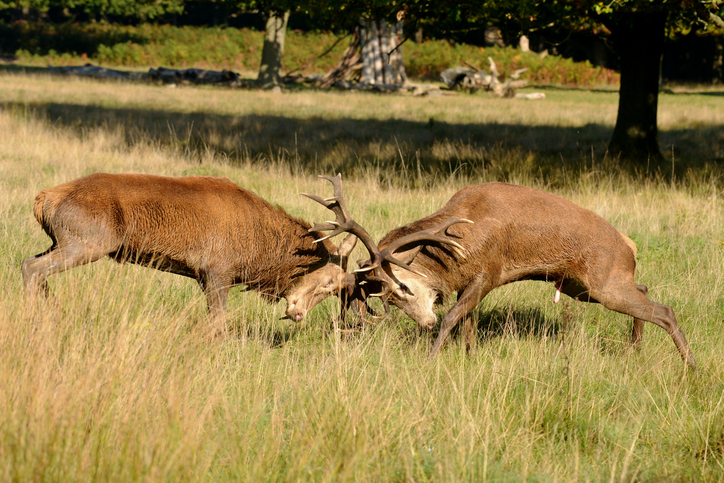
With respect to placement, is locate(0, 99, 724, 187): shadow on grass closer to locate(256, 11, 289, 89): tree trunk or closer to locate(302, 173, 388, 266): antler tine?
locate(302, 173, 388, 266): antler tine

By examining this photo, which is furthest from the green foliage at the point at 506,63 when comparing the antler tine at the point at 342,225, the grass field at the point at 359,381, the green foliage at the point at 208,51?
the antler tine at the point at 342,225

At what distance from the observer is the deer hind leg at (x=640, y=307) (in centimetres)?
452

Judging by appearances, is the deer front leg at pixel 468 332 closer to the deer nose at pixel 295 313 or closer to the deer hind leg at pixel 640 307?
the deer hind leg at pixel 640 307

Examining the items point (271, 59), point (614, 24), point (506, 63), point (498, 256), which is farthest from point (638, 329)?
point (506, 63)

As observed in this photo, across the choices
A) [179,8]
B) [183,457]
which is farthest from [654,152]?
[179,8]

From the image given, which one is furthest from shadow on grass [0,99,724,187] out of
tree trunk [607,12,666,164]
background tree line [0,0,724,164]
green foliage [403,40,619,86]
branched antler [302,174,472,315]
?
green foliage [403,40,619,86]

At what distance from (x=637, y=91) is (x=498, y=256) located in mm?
9053

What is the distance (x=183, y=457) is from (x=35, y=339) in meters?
1.28

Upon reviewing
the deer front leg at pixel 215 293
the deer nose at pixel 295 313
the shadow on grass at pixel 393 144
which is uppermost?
the shadow on grass at pixel 393 144

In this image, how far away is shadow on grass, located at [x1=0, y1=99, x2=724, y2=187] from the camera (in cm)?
1118

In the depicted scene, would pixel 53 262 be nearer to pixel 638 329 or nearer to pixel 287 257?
pixel 287 257

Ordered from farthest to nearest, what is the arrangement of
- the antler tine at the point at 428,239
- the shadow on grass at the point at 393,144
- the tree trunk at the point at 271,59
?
1. the tree trunk at the point at 271,59
2. the shadow on grass at the point at 393,144
3. the antler tine at the point at 428,239

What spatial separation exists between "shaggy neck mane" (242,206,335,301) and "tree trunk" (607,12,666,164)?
8644 millimetres

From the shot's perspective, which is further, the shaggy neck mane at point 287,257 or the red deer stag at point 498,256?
the shaggy neck mane at point 287,257
